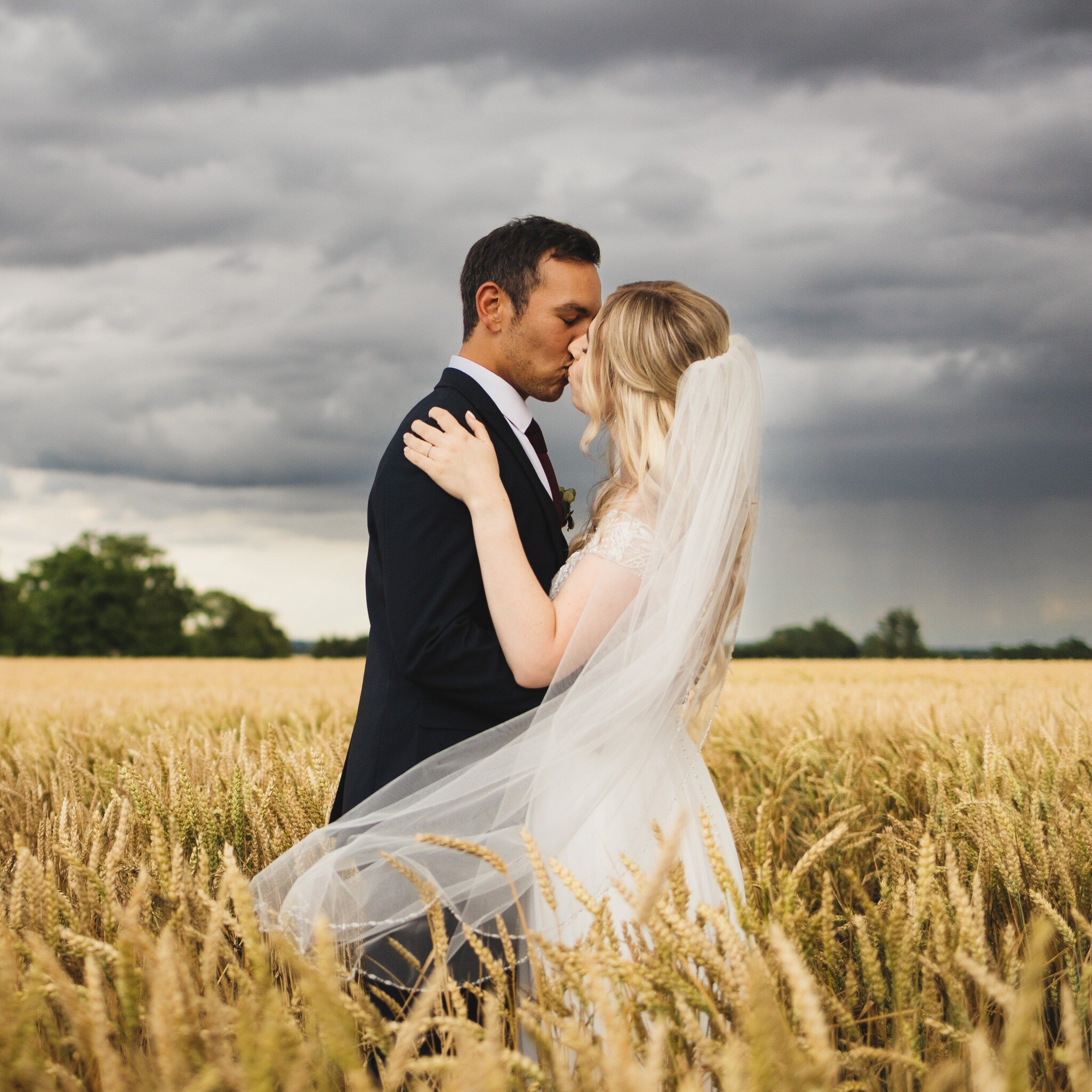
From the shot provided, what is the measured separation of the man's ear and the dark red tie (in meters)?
0.30

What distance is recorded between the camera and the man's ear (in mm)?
2578

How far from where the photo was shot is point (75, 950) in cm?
149

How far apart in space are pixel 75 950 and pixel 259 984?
1.59 ft

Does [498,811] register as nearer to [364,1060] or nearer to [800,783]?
[364,1060]

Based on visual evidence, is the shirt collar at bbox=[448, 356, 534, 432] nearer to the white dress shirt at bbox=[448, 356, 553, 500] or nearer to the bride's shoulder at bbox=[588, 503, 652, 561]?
the white dress shirt at bbox=[448, 356, 553, 500]

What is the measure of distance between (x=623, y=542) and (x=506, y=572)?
0.33 metres

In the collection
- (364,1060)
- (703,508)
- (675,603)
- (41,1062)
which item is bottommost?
(364,1060)

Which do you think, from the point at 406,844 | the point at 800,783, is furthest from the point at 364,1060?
the point at 800,783

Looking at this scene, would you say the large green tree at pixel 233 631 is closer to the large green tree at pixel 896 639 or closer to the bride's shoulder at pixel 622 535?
the large green tree at pixel 896 639

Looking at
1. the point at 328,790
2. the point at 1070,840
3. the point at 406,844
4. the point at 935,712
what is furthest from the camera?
the point at 935,712

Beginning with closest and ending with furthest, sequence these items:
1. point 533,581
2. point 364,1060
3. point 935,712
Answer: point 364,1060 → point 533,581 → point 935,712

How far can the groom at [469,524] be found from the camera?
2141mm

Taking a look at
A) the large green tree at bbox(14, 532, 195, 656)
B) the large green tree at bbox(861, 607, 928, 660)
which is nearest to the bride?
the large green tree at bbox(861, 607, 928, 660)

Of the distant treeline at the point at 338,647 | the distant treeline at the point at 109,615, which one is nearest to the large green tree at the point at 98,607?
the distant treeline at the point at 109,615
